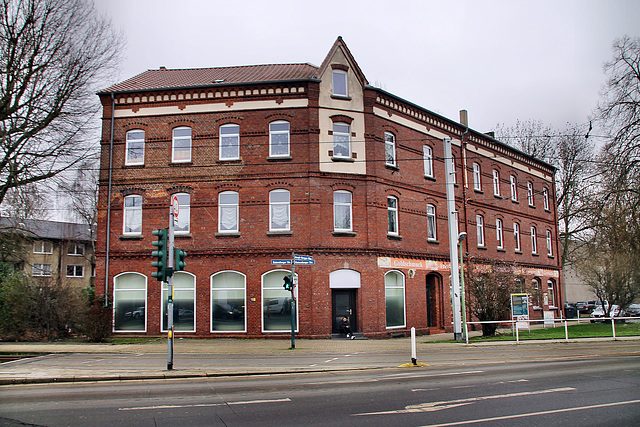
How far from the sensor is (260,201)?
2647 cm

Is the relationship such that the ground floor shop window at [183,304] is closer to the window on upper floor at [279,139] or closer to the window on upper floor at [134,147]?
the window on upper floor at [134,147]

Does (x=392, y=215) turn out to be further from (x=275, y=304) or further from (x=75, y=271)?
(x=75, y=271)

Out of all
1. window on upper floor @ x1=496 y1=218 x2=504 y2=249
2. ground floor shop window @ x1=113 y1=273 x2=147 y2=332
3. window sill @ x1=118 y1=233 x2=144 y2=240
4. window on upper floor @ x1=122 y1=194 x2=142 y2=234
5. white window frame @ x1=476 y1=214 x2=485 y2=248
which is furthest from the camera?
window on upper floor @ x1=496 y1=218 x2=504 y2=249

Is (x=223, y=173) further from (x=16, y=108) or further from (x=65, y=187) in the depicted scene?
(x=16, y=108)

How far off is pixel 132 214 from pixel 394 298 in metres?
13.9

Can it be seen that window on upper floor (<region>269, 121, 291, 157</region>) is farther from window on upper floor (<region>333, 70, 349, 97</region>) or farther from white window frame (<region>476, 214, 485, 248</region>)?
white window frame (<region>476, 214, 485, 248</region>)

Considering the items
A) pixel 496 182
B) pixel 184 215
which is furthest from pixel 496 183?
pixel 184 215

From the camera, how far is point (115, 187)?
27578mm

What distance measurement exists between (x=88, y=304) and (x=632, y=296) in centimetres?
3350

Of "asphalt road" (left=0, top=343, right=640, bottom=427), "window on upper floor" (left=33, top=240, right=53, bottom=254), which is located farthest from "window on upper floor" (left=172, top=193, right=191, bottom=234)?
"window on upper floor" (left=33, top=240, right=53, bottom=254)

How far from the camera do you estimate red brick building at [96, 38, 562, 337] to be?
85.6 ft

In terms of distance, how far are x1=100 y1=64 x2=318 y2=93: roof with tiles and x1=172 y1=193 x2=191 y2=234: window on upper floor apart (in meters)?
5.55

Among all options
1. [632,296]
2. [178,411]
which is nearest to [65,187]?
[178,411]

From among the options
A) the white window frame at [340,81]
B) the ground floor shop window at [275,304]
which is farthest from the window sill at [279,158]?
the ground floor shop window at [275,304]
